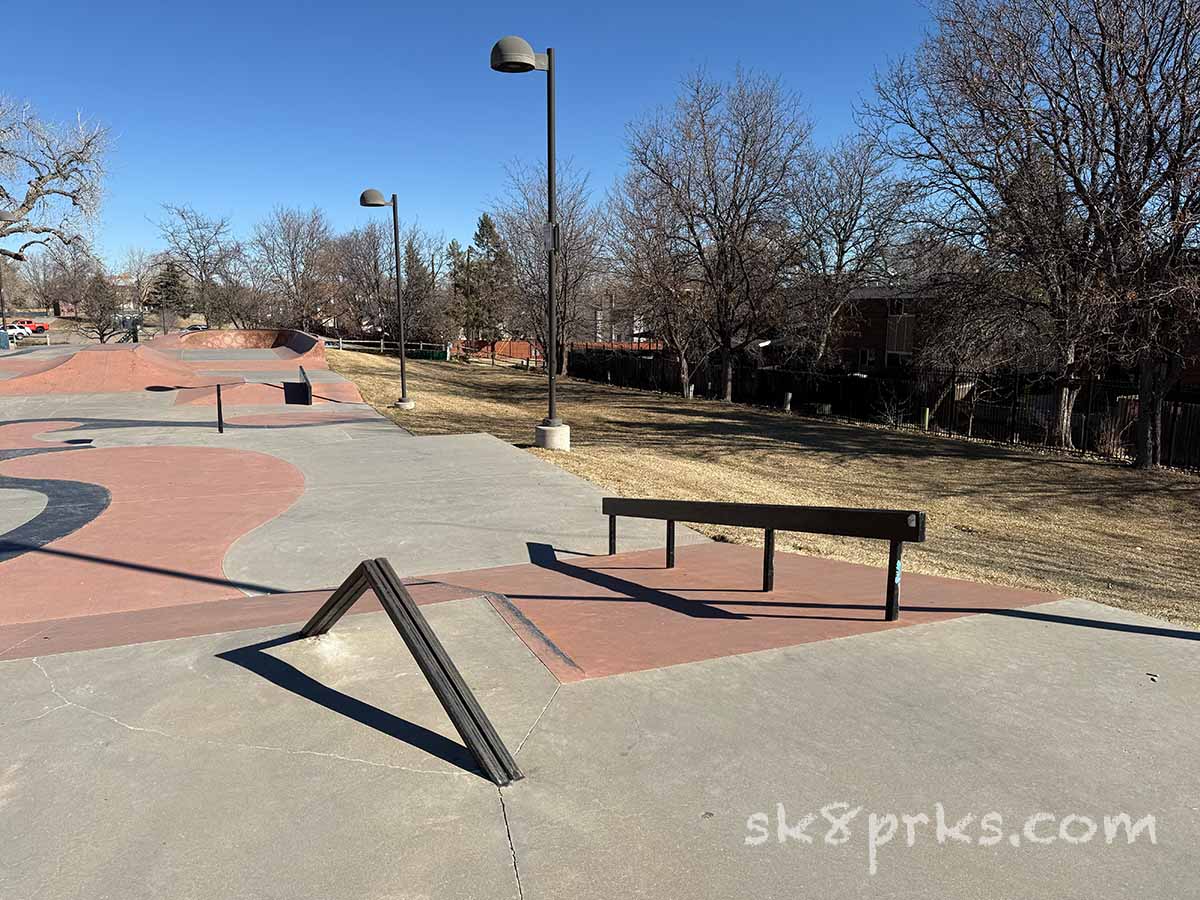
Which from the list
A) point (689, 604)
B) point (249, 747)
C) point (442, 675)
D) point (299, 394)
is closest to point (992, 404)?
point (299, 394)

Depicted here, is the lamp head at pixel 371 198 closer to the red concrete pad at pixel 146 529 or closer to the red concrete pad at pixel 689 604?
the red concrete pad at pixel 146 529

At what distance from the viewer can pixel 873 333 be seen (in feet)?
148

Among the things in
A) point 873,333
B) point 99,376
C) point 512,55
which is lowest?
point 99,376

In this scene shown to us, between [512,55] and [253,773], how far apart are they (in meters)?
11.2

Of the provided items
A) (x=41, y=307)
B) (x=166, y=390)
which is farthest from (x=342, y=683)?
(x=41, y=307)

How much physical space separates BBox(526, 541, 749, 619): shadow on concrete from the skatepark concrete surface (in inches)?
1.6

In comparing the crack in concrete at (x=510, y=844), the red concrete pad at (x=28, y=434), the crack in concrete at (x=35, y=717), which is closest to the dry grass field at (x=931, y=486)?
the crack in concrete at (x=510, y=844)

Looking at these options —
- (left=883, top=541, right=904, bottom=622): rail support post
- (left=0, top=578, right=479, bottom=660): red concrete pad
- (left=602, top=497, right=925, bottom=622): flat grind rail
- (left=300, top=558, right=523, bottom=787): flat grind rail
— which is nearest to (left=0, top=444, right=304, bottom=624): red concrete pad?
(left=0, top=578, right=479, bottom=660): red concrete pad

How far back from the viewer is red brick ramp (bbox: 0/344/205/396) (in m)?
21.9

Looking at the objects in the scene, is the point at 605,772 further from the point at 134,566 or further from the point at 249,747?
the point at 134,566

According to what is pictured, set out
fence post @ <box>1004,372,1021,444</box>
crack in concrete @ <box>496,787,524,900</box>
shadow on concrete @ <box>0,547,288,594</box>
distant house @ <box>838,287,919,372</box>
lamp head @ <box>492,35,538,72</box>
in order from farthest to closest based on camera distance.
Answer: distant house @ <box>838,287,919,372</box> < fence post @ <box>1004,372,1021,444</box> < lamp head @ <box>492,35,538,72</box> < shadow on concrete @ <box>0,547,288,594</box> < crack in concrete @ <box>496,787,524,900</box>

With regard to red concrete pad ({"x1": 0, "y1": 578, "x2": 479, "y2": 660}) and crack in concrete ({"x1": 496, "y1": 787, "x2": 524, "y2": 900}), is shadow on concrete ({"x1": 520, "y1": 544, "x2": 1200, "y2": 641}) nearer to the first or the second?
red concrete pad ({"x1": 0, "y1": 578, "x2": 479, "y2": 660})

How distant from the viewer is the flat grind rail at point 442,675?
343 cm

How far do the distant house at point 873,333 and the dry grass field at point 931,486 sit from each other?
16907 mm
